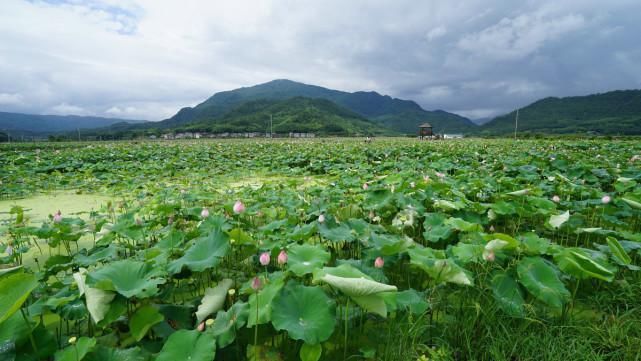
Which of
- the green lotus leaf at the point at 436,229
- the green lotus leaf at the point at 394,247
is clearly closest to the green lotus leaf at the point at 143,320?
the green lotus leaf at the point at 394,247

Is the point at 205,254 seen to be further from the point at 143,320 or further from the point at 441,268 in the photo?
the point at 441,268

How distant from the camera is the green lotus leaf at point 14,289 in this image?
100 cm

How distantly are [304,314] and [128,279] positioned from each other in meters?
0.85

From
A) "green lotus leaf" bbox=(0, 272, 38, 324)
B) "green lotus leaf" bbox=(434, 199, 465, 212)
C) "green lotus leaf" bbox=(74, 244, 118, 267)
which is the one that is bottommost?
"green lotus leaf" bbox=(74, 244, 118, 267)

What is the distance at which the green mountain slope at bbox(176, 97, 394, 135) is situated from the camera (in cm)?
7948

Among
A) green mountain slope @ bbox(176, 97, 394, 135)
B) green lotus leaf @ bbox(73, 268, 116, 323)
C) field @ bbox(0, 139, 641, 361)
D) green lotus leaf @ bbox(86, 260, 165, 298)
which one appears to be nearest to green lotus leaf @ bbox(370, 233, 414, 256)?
field @ bbox(0, 139, 641, 361)

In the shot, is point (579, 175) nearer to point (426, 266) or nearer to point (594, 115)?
point (426, 266)

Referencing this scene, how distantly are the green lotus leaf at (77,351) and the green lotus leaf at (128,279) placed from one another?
0.62ft

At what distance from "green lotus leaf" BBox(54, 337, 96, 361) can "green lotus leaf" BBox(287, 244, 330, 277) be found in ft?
2.64

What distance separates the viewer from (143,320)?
137 centimetres

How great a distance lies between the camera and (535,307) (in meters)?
1.77

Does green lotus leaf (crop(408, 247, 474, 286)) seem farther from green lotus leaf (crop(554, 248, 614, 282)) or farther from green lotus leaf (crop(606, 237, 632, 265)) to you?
green lotus leaf (crop(606, 237, 632, 265))

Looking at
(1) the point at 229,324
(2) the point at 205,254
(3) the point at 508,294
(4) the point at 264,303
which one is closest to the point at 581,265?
(3) the point at 508,294

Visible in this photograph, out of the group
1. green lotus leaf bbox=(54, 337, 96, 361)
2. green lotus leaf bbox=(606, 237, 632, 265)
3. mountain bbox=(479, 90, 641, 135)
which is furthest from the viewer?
mountain bbox=(479, 90, 641, 135)
